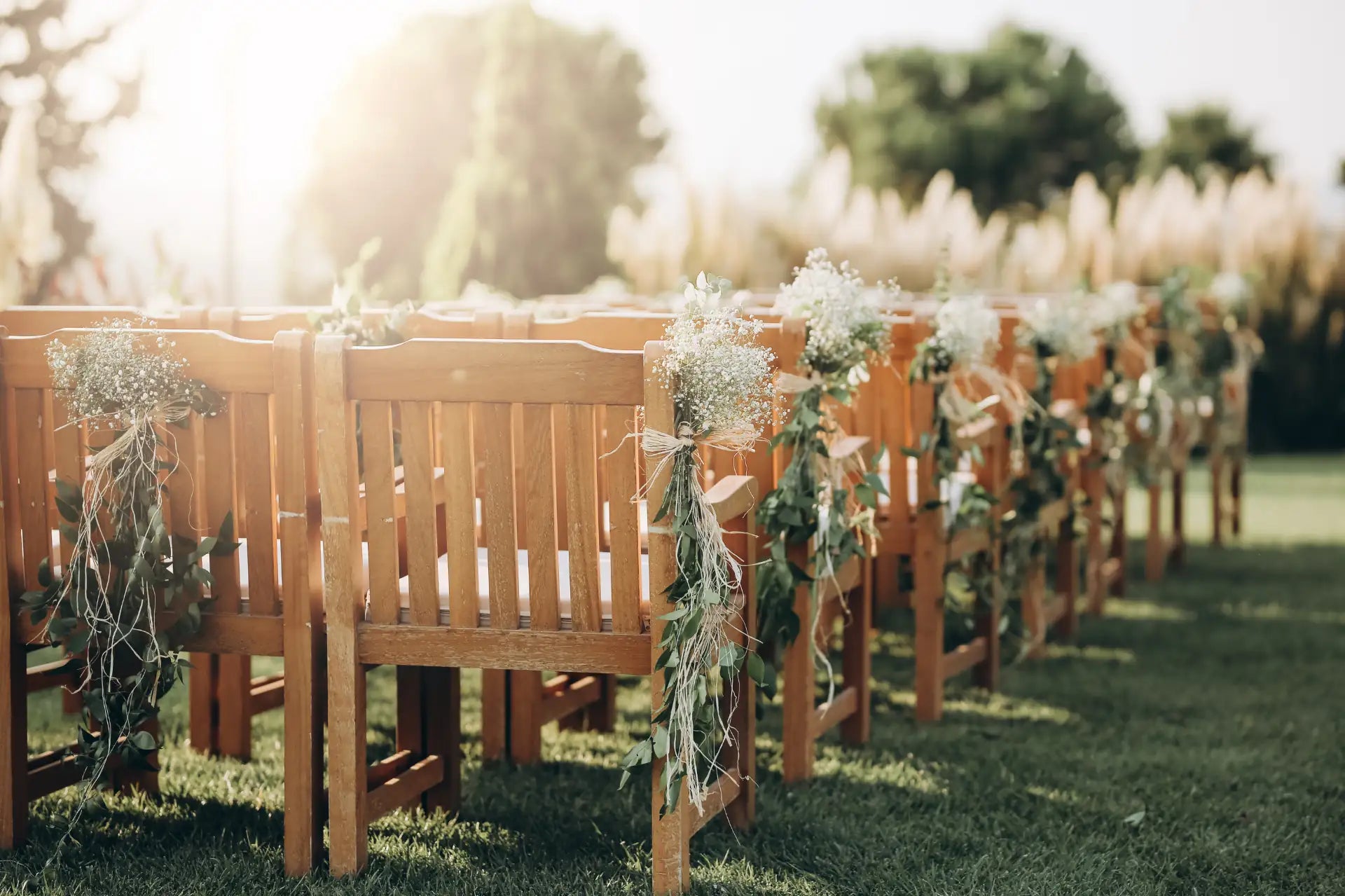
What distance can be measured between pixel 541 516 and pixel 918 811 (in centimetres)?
115

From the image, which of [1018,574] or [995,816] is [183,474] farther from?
[1018,574]

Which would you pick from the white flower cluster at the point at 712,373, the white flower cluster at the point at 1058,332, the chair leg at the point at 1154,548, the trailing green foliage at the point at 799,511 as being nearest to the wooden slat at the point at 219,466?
the white flower cluster at the point at 712,373

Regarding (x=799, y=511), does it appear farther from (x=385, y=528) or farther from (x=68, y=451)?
(x=68, y=451)

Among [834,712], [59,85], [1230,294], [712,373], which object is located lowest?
[834,712]

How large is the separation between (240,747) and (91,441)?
1081mm

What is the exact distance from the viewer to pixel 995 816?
A: 2879mm

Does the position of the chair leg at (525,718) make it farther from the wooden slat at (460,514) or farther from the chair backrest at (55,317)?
the chair backrest at (55,317)

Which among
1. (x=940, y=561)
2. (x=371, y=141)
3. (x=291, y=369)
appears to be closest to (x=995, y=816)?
(x=940, y=561)

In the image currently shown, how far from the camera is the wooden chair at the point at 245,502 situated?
240cm

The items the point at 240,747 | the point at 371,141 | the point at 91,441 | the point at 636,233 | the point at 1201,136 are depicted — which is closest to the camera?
the point at 91,441

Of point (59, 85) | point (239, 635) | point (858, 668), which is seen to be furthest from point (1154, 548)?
point (59, 85)

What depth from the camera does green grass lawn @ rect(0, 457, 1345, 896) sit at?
2523 mm

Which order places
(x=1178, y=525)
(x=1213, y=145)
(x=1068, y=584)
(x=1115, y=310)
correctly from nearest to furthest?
(x=1068, y=584), (x=1115, y=310), (x=1178, y=525), (x=1213, y=145)

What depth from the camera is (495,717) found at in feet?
10.8
